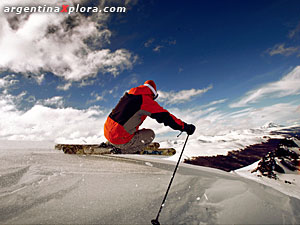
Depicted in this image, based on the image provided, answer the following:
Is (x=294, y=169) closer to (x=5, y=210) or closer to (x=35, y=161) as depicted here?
(x=5, y=210)

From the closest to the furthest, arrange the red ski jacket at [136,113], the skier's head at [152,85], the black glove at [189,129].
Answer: the red ski jacket at [136,113]
the skier's head at [152,85]
the black glove at [189,129]

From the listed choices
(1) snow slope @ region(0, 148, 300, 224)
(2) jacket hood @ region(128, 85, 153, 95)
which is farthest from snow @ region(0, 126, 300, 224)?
(2) jacket hood @ region(128, 85, 153, 95)

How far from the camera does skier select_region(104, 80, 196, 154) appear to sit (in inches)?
131

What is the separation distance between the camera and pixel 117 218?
1.84 metres

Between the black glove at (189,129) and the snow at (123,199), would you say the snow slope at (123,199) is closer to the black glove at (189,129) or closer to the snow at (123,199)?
the snow at (123,199)

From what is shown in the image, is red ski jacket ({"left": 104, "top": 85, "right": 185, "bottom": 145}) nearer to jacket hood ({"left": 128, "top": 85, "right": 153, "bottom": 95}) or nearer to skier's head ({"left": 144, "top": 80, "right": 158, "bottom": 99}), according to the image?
jacket hood ({"left": 128, "top": 85, "right": 153, "bottom": 95})

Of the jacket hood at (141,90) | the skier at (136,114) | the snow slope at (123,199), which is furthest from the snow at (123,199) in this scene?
the jacket hood at (141,90)

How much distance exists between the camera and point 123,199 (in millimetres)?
2273

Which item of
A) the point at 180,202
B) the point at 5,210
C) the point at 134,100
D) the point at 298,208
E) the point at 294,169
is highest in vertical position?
the point at 134,100

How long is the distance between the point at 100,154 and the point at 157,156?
89.9 inches

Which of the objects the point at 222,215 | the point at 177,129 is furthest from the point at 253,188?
the point at 177,129

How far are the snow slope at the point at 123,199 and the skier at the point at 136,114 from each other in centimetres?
104

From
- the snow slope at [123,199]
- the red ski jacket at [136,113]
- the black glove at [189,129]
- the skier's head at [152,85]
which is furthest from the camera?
the black glove at [189,129]

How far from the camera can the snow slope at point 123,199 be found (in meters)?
1.86
